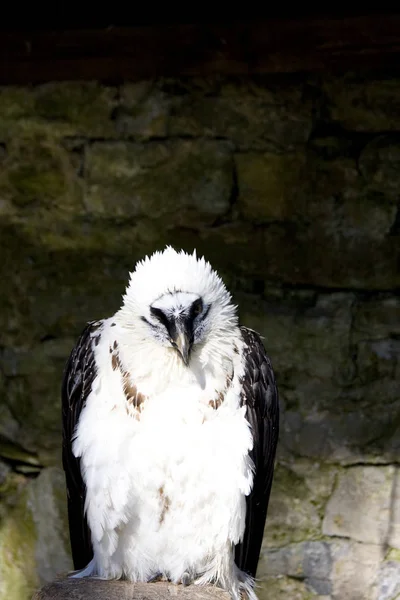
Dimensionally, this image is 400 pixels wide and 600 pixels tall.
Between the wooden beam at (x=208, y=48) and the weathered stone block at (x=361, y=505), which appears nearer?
the wooden beam at (x=208, y=48)

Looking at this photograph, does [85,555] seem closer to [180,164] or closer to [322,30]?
[180,164]

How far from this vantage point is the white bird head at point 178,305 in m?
2.16

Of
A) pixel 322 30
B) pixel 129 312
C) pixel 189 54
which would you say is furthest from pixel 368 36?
pixel 129 312

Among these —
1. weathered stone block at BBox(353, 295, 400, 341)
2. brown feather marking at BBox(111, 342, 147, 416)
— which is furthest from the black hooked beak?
weathered stone block at BBox(353, 295, 400, 341)

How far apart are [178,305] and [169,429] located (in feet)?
1.08

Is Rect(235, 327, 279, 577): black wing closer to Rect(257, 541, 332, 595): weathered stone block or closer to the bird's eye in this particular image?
the bird's eye

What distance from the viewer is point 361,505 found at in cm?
327

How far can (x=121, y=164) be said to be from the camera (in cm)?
329

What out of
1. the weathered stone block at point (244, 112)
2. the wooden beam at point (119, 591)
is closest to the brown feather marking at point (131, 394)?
the wooden beam at point (119, 591)

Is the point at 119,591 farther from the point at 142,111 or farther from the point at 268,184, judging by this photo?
the point at 142,111

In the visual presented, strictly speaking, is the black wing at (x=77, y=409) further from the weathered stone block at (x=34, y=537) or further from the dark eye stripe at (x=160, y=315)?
the weathered stone block at (x=34, y=537)

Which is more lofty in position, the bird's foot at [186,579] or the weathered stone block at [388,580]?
the weathered stone block at [388,580]

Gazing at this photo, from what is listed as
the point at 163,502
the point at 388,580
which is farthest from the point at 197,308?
the point at 388,580

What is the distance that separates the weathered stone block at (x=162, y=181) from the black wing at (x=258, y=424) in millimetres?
913
